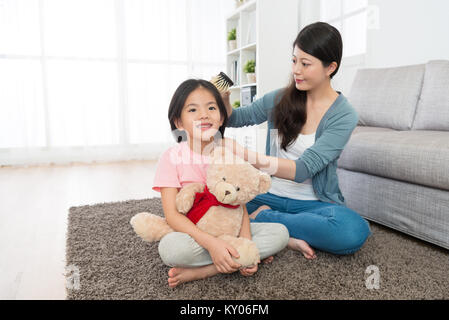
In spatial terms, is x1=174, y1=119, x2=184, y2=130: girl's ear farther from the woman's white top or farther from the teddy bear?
the woman's white top

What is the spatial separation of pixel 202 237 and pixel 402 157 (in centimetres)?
92

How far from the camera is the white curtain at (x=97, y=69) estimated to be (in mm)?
3268

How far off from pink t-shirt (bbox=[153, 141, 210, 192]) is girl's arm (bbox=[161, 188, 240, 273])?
28mm

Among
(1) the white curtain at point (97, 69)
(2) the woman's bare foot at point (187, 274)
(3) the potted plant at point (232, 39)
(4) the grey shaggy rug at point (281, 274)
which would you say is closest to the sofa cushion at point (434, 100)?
(4) the grey shaggy rug at point (281, 274)

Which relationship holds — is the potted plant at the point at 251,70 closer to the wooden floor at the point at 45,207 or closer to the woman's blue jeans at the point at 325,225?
the wooden floor at the point at 45,207

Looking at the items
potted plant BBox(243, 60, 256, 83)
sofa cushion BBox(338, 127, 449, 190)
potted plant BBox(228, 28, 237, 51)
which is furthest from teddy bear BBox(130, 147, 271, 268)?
potted plant BBox(228, 28, 237, 51)

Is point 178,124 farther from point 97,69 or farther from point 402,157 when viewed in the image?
point 97,69

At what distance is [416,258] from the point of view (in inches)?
48.1

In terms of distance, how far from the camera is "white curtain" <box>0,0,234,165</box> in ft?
10.7

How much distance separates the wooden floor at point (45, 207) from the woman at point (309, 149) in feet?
2.48

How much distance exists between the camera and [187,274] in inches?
39.9

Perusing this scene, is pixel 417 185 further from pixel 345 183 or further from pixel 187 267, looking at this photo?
pixel 187 267

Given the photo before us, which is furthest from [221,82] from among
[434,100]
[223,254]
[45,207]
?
[45,207]

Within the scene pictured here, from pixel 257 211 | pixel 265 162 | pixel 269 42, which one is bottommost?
pixel 257 211
